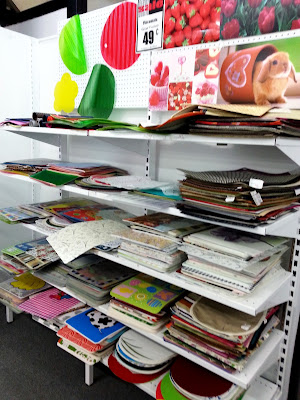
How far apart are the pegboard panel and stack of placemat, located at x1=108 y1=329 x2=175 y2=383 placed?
1095mm

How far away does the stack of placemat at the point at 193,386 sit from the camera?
1120mm

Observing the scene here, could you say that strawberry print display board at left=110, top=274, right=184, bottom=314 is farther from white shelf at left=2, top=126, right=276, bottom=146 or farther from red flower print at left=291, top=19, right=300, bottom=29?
red flower print at left=291, top=19, right=300, bottom=29

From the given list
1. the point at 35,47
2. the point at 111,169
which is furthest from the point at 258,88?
the point at 35,47

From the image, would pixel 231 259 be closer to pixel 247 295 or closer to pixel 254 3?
pixel 247 295

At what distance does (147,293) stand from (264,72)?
98 centimetres

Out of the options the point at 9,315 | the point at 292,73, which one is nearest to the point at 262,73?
the point at 292,73

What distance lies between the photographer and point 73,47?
6.07 feet

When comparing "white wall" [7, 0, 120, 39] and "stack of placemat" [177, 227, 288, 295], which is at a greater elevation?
"white wall" [7, 0, 120, 39]

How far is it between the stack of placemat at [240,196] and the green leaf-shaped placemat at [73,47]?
3.74ft

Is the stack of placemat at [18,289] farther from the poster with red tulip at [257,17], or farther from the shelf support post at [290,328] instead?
the poster with red tulip at [257,17]

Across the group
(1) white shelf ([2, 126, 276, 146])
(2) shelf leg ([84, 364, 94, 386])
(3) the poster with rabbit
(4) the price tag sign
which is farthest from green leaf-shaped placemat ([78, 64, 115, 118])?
(2) shelf leg ([84, 364, 94, 386])

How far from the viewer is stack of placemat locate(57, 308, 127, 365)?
4.60 ft

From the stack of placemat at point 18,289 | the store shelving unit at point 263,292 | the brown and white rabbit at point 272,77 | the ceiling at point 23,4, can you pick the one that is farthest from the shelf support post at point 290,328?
the ceiling at point 23,4

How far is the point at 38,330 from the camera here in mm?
1951
